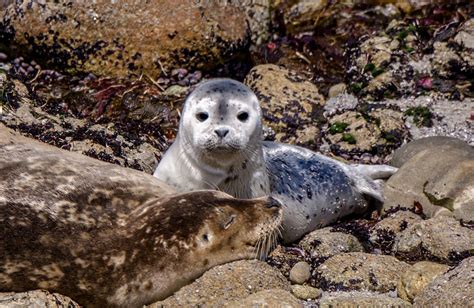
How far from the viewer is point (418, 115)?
7.76m

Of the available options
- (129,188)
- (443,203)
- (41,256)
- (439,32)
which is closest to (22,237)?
(41,256)

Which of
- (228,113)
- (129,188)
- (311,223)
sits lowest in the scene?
(311,223)

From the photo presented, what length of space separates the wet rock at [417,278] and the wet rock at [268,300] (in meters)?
0.61

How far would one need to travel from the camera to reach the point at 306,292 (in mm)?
4785

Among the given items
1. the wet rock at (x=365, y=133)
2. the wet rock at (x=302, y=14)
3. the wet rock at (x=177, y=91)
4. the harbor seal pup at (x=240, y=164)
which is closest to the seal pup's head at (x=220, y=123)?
the harbor seal pup at (x=240, y=164)

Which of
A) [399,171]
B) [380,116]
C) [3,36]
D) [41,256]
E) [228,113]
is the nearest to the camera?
[41,256]

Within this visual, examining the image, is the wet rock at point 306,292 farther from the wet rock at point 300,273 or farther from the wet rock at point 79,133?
the wet rock at point 79,133

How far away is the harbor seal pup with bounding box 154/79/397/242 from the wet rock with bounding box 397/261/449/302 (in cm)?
125

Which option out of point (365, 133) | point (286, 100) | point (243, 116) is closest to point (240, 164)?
point (243, 116)

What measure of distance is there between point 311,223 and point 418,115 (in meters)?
2.04

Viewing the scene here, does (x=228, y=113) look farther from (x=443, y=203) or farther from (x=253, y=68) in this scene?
(x=253, y=68)

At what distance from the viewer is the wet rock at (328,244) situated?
217 inches

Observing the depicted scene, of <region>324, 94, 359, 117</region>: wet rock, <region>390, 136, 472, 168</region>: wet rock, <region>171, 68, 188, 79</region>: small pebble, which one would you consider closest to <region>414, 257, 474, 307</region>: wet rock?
<region>390, 136, 472, 168</region>: wet rock

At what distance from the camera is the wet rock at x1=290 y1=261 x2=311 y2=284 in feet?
16.5
